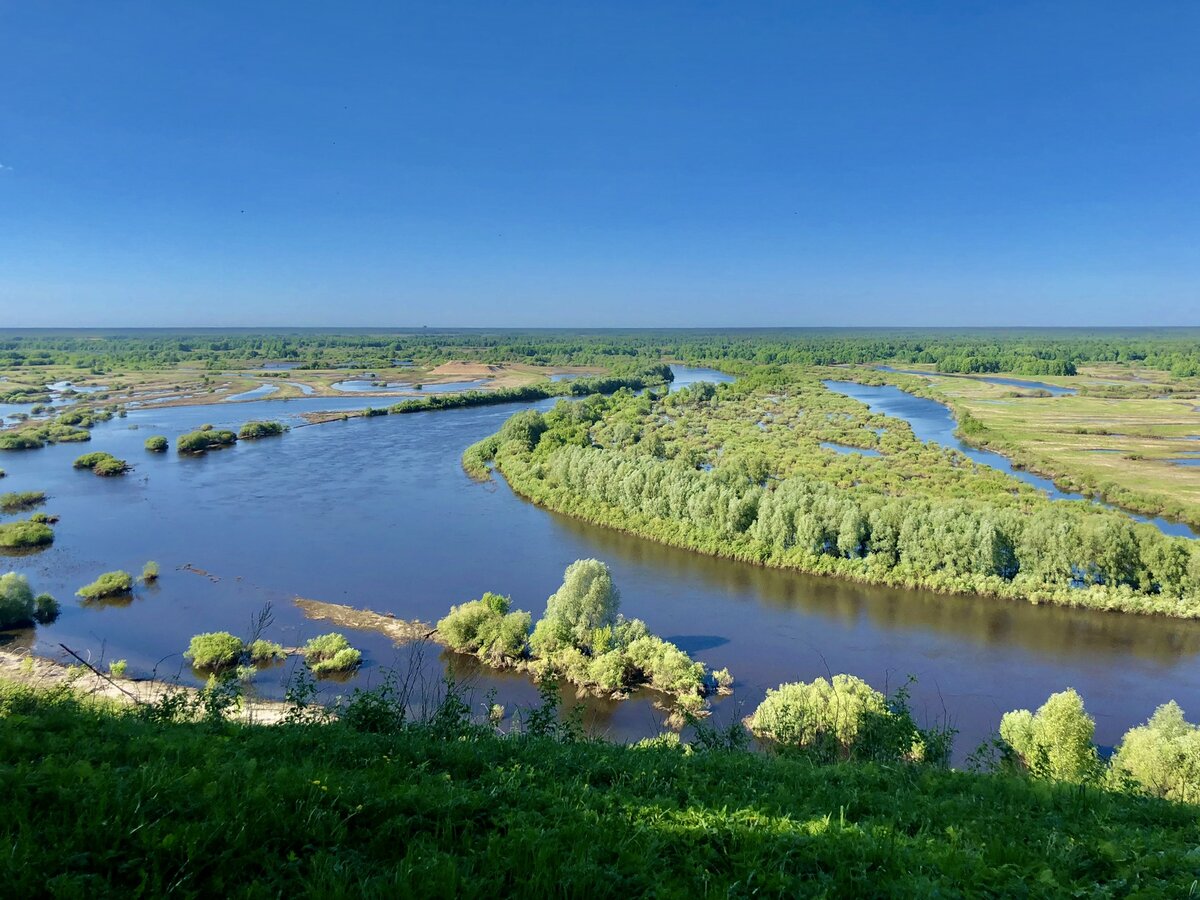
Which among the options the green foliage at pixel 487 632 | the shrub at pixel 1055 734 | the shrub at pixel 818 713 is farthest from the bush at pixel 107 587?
the shrub at pixel 1055 734

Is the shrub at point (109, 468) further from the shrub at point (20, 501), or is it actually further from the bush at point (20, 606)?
the bush at point (20, 606)

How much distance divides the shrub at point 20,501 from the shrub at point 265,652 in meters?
18.0

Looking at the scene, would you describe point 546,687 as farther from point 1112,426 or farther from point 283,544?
point 1112,426

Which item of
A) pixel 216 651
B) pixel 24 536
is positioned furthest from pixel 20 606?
pixel 24 536

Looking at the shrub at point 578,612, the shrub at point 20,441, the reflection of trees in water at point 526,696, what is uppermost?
the shrub at point 20,441

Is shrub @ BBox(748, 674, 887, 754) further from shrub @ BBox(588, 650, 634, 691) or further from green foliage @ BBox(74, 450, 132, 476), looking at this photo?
green foliage @ BBox(74, 450, 132, 476)

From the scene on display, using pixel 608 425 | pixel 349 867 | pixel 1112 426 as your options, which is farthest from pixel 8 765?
pixel 1112 426

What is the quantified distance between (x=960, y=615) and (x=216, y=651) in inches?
711

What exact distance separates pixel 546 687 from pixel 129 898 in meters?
4.83

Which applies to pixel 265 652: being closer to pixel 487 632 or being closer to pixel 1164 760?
pixel 487 632

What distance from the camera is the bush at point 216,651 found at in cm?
1431

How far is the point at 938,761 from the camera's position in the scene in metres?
7.32

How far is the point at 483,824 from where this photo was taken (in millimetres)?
3730

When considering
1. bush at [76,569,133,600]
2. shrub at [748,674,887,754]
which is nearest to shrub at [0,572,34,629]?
bush at [76,569,133,600]
